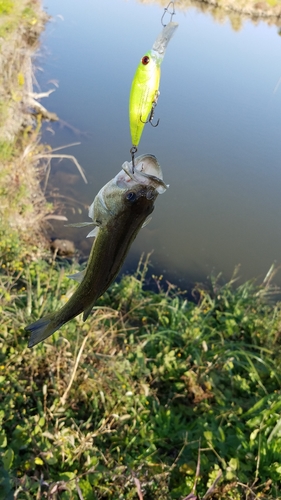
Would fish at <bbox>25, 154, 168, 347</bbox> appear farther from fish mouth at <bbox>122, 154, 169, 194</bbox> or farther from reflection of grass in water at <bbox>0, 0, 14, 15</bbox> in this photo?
reflection of grass in water at <bbox>0, 0, 14, 15</bbox>

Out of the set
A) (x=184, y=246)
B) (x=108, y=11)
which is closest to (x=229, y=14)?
(x=108, y=11)

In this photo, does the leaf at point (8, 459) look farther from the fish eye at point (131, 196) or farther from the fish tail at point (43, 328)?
the fish eye at point (131, 196)

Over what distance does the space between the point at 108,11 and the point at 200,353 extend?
15.3m

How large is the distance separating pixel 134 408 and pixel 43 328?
2.34 metres

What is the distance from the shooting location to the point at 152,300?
4828 millimetres

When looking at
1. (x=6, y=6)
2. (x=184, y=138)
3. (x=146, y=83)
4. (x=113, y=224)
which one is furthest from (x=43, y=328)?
(x=184, y=138)

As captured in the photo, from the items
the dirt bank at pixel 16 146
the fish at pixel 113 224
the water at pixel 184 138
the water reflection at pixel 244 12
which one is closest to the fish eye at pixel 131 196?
the fish at pixel 113 224

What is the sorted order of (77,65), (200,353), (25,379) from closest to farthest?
(25,379) → (200,353) → (77,65)

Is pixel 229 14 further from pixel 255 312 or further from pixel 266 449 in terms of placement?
pixel 266 449

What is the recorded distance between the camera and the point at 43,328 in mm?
1090

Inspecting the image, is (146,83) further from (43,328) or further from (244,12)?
(244,12)

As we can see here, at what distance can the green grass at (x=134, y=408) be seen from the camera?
99.7 inches

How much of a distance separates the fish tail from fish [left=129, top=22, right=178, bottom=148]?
49 centimetres

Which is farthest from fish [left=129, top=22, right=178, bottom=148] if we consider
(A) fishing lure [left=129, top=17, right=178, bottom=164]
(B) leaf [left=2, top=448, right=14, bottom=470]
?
(B) leaf [left=2, top=448, right=14, bottom=470]
